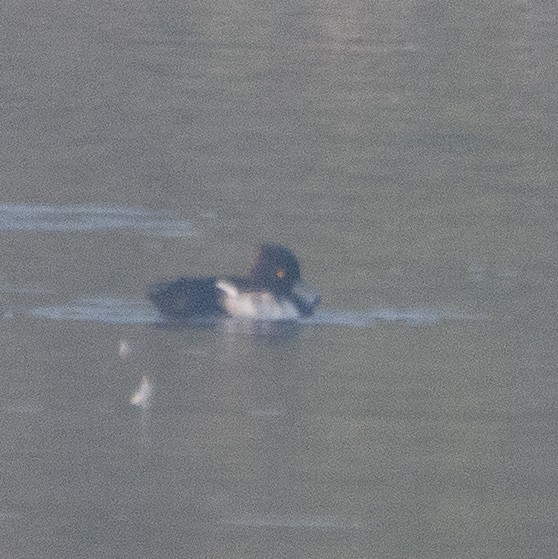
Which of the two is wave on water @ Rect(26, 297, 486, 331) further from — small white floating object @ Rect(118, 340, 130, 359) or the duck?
small white floating object @ Rect(118, 340, 130, 359)

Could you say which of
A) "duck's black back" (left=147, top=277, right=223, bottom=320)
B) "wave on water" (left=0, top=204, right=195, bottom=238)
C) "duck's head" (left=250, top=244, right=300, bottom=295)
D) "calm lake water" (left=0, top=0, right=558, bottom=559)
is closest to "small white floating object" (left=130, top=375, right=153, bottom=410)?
"calm lake water" (left=0, top=0, right=558, bottom=559)

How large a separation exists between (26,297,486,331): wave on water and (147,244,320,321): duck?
46 millimetres

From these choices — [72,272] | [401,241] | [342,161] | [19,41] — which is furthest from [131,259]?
[19,41]

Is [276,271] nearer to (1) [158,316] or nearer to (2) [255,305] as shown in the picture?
(2) [255,305]

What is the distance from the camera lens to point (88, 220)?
947 centimetres

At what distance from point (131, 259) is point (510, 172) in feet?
10.7

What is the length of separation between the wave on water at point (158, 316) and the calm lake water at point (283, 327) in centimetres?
2

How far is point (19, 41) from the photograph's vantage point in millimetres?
17031

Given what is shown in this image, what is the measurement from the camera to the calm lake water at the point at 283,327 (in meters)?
5.61

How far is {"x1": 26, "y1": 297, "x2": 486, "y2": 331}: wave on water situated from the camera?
764 cm

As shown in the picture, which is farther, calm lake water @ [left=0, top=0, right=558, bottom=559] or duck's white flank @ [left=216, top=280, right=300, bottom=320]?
duck's white flank @ [left=216, top=280, right=300, bottom=320]

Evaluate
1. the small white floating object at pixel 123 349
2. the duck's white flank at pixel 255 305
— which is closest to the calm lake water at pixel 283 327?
the small white floating object at pixel 123 349

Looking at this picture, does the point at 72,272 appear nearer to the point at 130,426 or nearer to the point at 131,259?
the point at 131,259

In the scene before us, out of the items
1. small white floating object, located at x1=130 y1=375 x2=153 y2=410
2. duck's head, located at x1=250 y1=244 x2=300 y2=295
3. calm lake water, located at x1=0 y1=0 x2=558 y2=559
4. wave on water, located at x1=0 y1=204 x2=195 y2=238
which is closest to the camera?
calm lake water, located at x1=0 y1=0 x2=558 y2=559
